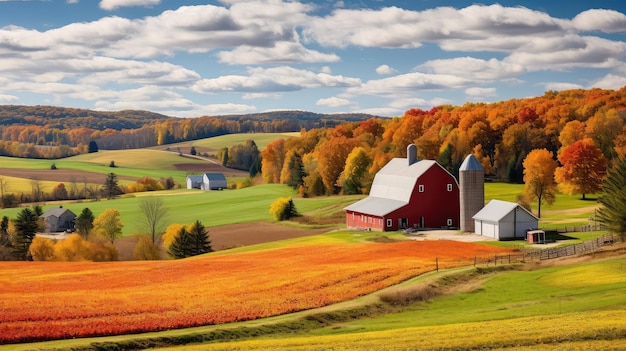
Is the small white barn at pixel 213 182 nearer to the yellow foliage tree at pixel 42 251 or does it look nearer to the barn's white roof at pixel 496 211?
the yellow foliage tree at pixel 42 251

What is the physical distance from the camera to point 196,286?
49750 mm

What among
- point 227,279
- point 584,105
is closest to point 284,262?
point 227,279

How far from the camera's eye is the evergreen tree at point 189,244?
8194cm

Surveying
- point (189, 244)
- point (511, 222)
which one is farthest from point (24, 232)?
point (511, 222)

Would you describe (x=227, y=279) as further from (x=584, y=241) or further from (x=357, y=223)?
(x=357, y=223)

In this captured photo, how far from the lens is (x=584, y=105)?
5709 inches

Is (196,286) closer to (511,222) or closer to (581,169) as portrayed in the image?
(511,222)

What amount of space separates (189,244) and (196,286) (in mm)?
32761

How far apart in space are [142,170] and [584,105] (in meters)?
100

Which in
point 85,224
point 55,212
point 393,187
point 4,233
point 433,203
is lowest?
point 4,233

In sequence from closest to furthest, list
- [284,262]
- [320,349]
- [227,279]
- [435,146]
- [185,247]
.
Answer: [320,349] → [227,279] → [284,262] → [185,247] → [435,146]

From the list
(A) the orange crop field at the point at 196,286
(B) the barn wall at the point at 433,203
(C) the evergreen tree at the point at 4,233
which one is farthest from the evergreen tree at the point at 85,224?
(B) the barn wall at the point at 433,203

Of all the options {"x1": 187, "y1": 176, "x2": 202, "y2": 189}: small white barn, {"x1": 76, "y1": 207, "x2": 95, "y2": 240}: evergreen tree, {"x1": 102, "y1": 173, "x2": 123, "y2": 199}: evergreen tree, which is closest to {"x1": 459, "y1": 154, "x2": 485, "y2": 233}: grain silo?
{"x1": 76, "y1": 207, "x2": 95, "y2": 240}: evergreen tree

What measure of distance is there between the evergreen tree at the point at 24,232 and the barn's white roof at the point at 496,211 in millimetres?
47252
